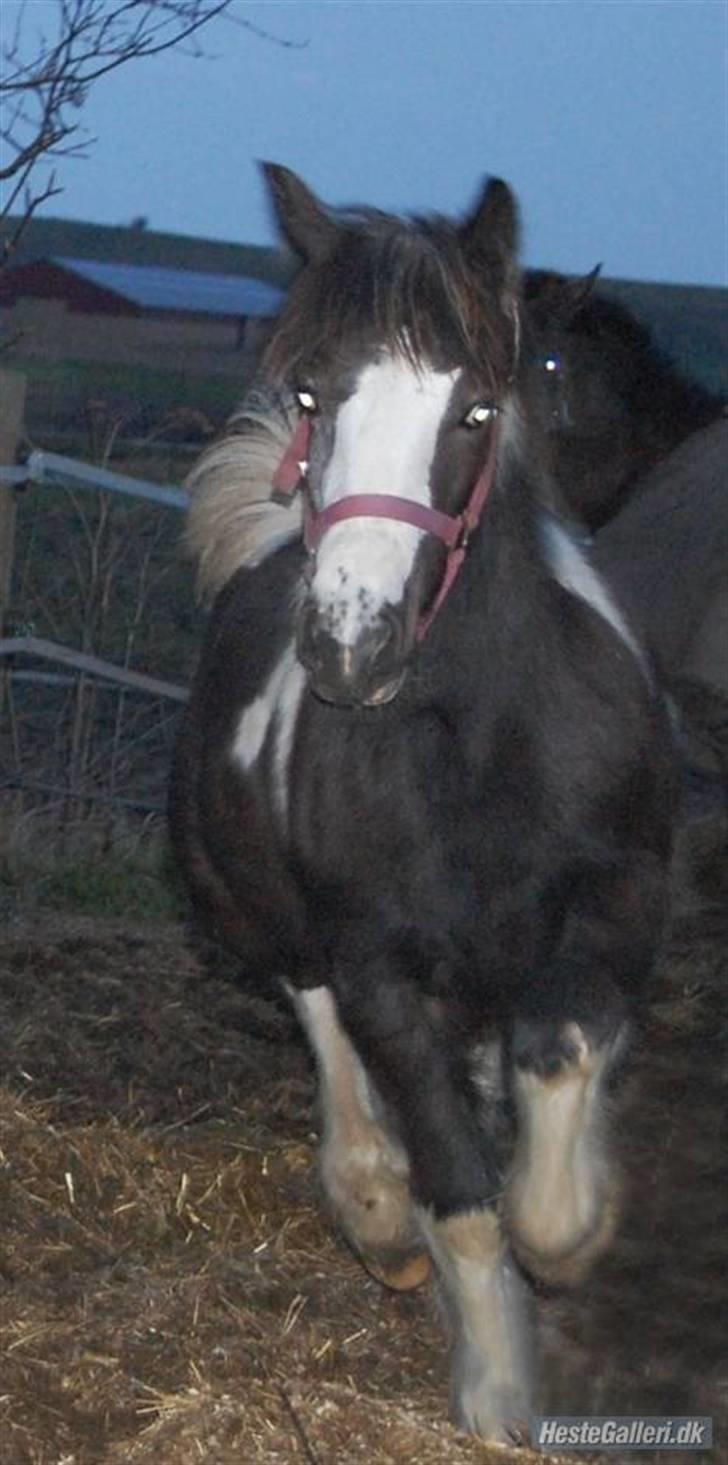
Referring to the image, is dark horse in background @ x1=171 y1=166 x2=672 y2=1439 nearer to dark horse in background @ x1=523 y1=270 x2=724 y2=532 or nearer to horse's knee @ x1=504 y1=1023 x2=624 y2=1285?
horse's knee @ x1=504 y1=1023 x2=624 y2=1285

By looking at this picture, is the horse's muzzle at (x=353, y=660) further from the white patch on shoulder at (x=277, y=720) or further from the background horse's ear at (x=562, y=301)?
the background horse's ear at (x=562, y=301)

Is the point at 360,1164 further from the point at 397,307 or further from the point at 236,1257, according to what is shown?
the point at 397,307

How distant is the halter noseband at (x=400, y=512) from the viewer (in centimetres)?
340

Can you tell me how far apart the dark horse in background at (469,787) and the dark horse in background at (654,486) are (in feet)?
3.30

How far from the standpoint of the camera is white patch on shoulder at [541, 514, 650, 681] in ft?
13.0

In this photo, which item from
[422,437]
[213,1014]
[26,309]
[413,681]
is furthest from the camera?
[26,309]

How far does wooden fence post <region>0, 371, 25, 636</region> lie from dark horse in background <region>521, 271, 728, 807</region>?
61.7 inches

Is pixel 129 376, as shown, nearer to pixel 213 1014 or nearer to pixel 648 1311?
pixel 213 1014

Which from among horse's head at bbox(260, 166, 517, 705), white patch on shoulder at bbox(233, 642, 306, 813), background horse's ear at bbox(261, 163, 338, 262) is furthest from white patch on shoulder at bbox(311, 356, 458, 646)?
white patch on shoulder at bbox(233, 642, 306, 813)

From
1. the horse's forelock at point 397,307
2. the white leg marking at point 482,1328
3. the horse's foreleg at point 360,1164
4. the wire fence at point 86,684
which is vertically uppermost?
the horse's forelock at point 397,307

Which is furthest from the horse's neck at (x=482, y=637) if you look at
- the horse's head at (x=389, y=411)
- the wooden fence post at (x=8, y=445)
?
the wooden fence post at (x=8, y=445)

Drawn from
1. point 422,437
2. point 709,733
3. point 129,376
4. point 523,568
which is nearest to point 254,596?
point 523,568

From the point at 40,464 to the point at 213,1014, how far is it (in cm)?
187

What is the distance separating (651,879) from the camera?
3.88 m
